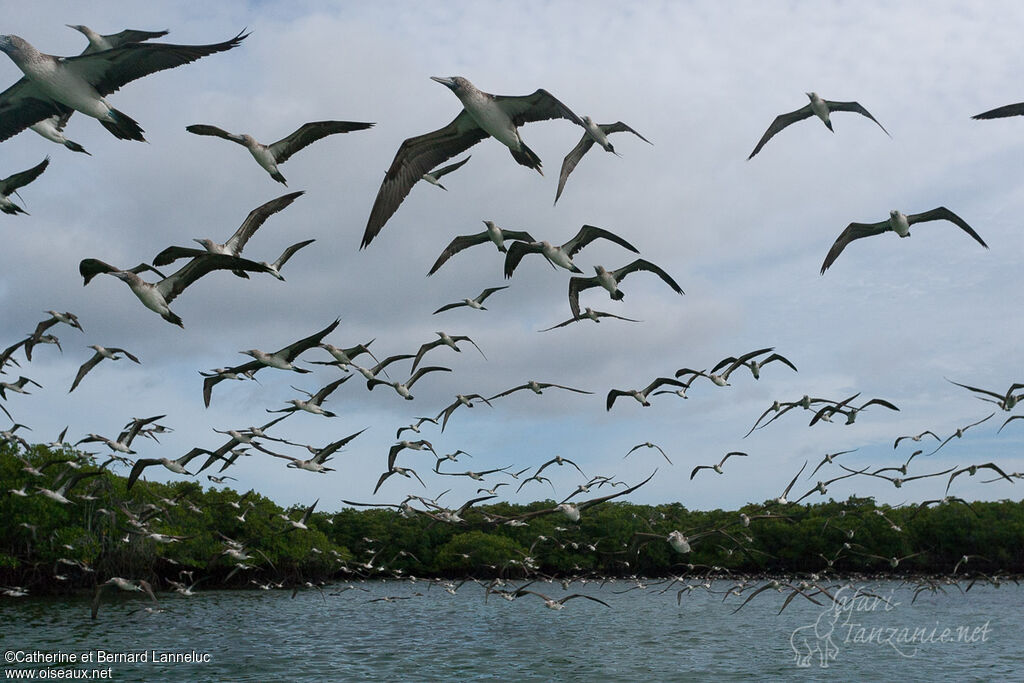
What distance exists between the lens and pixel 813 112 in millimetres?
19312

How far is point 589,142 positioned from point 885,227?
7.03 m

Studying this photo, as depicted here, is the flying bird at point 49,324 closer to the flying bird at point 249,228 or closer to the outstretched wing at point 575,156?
the flying bird at point 249,228

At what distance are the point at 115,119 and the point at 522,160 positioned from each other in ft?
22.5

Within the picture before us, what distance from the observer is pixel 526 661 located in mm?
41562

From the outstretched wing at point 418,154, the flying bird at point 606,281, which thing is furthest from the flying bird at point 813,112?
the outstretched wing at point 418,154

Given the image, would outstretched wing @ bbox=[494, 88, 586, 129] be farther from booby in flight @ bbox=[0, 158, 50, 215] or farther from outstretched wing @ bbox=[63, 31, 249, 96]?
booby in flight @ bbox=[0, 158, 50, 215]

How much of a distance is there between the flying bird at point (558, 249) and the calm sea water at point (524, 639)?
21.8m

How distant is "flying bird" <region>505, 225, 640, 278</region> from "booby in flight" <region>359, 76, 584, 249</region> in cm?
408

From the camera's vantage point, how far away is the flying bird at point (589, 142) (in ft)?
57.4

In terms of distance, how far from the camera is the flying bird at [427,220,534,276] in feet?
69.5

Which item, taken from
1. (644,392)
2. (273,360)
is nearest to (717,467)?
(644,392)

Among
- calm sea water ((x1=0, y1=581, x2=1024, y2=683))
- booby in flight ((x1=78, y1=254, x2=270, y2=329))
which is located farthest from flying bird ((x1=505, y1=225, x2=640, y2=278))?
calm sea water ((x1=0, y1=581, x2=1024, y2=683))

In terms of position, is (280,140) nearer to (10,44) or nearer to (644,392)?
(10,44)

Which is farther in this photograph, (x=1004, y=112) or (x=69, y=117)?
(x=69, y=117)
